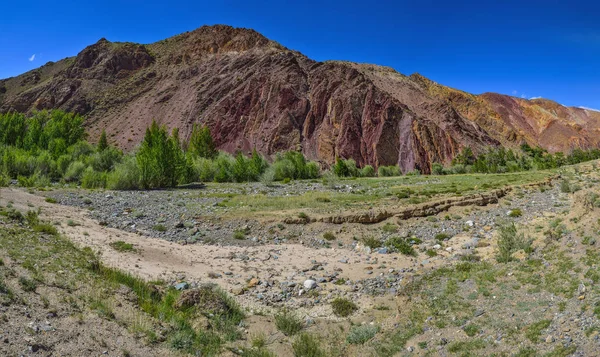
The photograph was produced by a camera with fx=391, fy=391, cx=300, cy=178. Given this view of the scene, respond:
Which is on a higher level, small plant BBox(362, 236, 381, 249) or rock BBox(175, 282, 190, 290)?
small plant BBox(362, 236, 381, 249)

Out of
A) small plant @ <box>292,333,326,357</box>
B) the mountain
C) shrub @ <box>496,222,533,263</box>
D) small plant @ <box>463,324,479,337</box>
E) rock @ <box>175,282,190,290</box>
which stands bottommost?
small plant @ <box>292,333,326,357</box>

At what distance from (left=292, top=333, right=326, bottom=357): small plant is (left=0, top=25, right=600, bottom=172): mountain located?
74.8m

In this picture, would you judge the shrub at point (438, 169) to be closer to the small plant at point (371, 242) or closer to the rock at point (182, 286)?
the small plant at point (371, 242)

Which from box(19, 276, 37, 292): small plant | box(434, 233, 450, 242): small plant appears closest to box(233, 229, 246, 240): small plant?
box(434, 233, 450, 242): small plant

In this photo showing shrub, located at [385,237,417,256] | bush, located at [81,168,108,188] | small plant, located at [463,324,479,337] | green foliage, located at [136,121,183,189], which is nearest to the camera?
small plant, located at [463,324,479,337]

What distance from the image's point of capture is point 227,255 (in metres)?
15.8

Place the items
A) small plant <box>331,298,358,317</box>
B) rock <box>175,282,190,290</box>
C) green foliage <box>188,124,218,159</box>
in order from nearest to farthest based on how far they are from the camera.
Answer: small plant <box>331,298,358,317</box>
rock <box>175,282,190,290</box>
green foliage <box>188,124,218,159</box>

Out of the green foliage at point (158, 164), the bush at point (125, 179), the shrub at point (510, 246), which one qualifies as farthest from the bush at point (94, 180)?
the shrub at point (510, 246)

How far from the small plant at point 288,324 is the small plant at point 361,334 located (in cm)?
131

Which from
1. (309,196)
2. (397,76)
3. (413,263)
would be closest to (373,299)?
(413,263)

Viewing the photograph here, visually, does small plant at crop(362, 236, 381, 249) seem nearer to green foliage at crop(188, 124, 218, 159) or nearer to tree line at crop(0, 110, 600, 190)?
tree line at crop(0, 110, 600, 190)

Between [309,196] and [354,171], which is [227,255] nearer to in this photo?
[309,196]

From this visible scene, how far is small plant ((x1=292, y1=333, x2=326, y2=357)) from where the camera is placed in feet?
27.8

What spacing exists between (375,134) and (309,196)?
6101 centimetres
